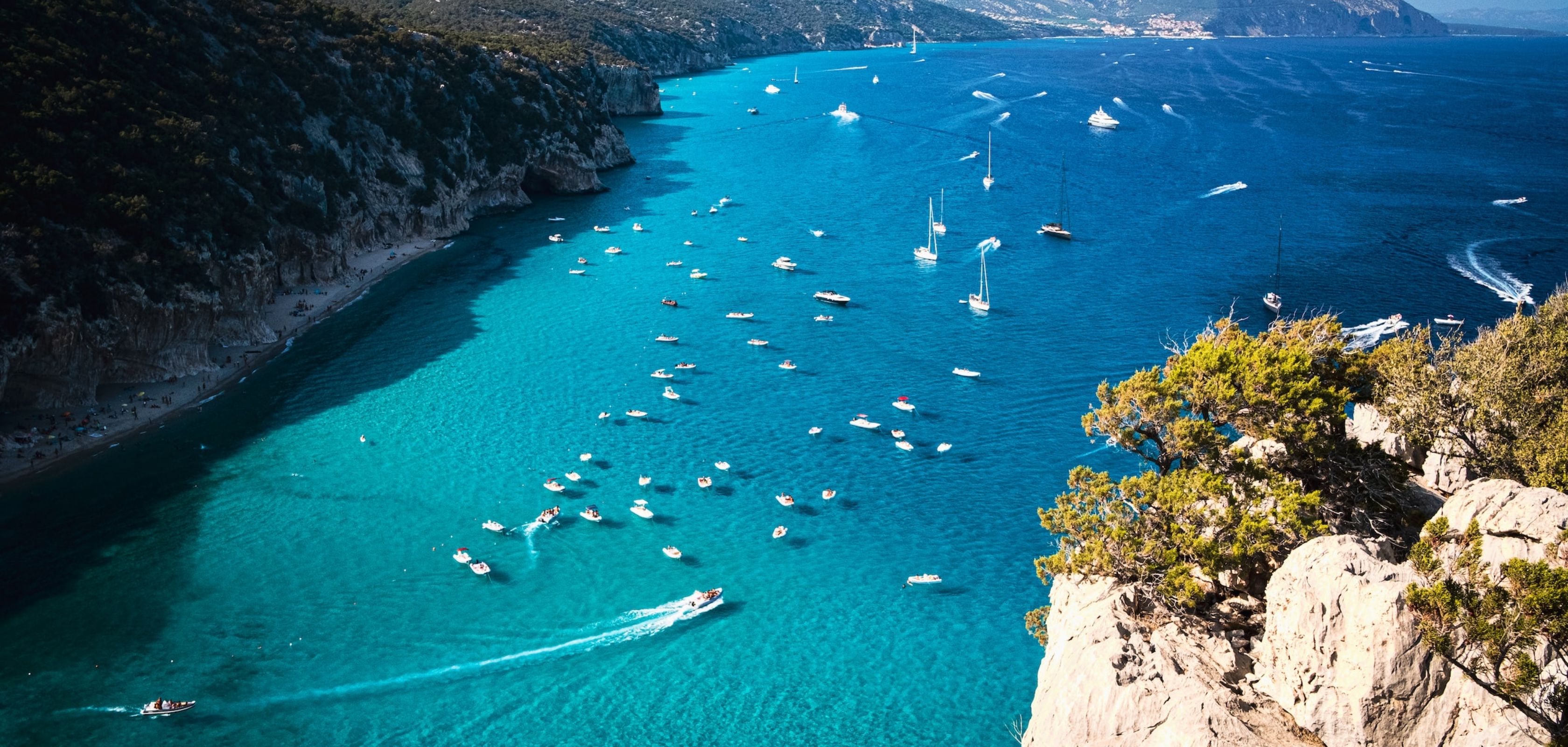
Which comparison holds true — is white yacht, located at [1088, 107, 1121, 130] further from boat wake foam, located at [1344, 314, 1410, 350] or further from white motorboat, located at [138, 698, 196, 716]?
white motorboat, located at [138, 698, 196, 716]

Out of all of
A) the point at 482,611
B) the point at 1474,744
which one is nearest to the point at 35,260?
the point at 482,611

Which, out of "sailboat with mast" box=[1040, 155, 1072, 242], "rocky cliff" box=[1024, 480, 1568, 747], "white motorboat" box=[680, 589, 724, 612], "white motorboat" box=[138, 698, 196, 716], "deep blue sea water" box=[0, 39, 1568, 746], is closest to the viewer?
"rocky cliff" box=[1024, 480, 1568, 747]

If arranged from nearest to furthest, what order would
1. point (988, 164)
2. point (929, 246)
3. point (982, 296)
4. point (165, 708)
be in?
point (165, 708), point (982, 296), point (929, 246), point (988, 164)

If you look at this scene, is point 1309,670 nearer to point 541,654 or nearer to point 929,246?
point 541,654

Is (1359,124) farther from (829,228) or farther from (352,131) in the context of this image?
(352,131)

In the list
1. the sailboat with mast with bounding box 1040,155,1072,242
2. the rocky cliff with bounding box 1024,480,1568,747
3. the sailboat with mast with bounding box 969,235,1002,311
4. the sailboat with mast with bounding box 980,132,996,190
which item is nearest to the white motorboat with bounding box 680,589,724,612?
the rocky cliff with bounding box 1024,480,1568,747

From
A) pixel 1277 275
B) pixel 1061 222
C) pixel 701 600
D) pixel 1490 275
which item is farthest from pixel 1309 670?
pixel 1061 222
